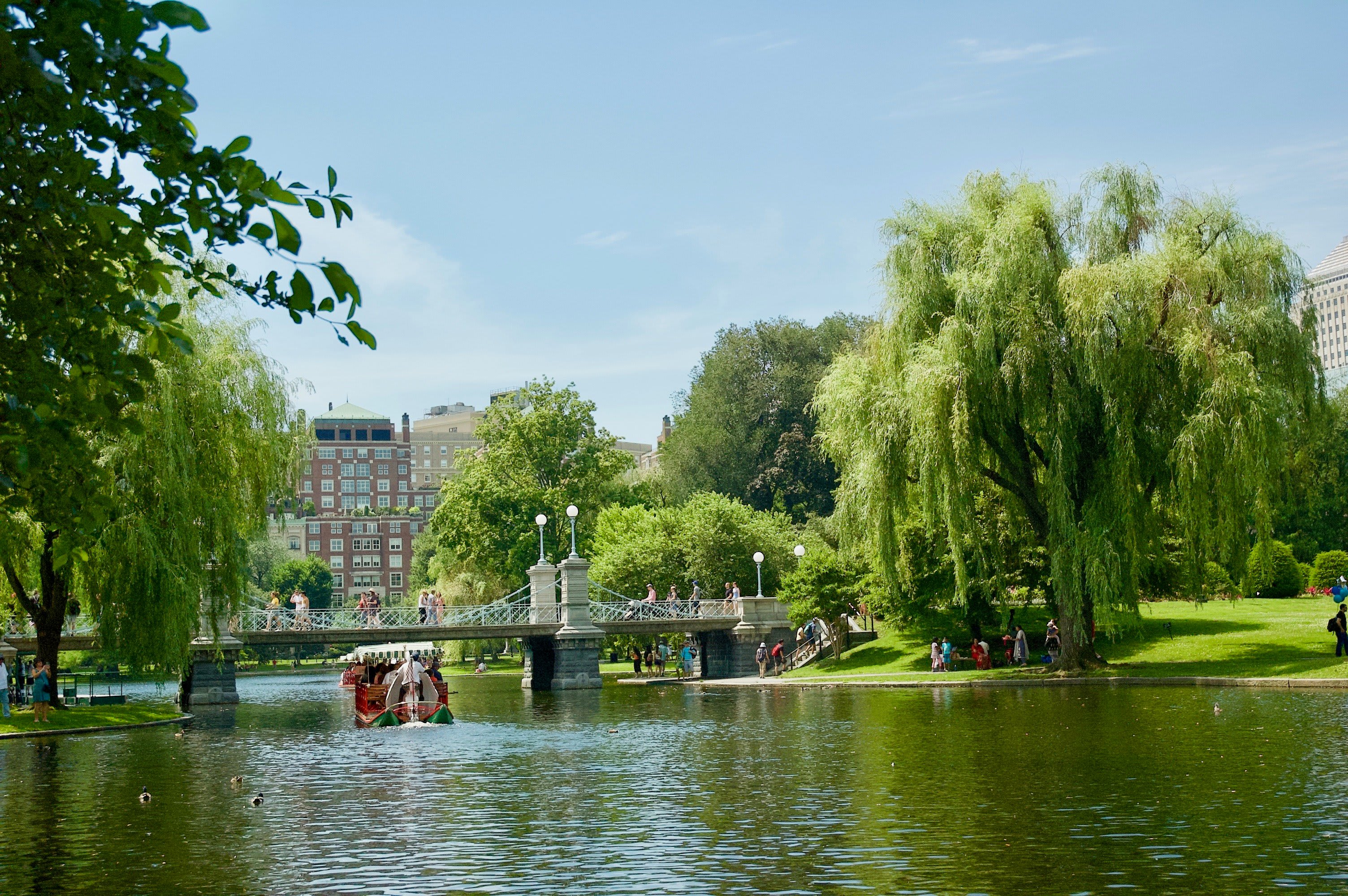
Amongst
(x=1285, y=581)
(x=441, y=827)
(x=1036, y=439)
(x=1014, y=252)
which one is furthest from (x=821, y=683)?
(x=441, y=827)

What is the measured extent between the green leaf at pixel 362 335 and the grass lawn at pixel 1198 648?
31.7 meters

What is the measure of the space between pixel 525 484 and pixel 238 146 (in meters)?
67.8

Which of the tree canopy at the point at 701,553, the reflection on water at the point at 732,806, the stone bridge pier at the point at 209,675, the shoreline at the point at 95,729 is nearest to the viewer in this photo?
the reflection on water at the point at 732,806

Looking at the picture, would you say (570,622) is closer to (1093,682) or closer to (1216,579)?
(1093,682)

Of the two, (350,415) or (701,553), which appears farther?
(350,415)

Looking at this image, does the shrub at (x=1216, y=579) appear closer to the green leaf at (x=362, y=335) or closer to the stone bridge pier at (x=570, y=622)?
the stone bridge pier at (x=570, y=622)

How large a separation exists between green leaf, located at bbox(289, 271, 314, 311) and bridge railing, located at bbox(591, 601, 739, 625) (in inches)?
1851

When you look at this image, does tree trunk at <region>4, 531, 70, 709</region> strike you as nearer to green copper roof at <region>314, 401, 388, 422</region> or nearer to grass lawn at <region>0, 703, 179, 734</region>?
grass lawn at <region>0, 703, 179, 734</region>

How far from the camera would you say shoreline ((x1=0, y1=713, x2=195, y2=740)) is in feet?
103

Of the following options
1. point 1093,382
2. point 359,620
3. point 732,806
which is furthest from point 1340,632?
point 359,620

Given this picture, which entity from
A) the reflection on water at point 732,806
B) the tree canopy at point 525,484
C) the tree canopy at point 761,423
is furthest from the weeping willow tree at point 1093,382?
the tree canopy at point 761,423

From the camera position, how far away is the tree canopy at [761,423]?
7869cm

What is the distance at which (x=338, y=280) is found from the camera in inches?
249

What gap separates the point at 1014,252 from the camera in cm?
3628
